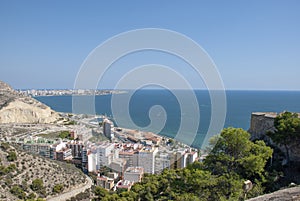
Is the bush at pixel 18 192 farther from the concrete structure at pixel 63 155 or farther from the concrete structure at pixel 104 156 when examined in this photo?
the concrete structure at pixel 63 155

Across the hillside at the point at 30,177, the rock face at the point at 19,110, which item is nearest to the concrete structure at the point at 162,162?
the hillside at the point at 30,177

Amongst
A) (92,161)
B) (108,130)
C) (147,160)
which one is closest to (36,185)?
(92,161)

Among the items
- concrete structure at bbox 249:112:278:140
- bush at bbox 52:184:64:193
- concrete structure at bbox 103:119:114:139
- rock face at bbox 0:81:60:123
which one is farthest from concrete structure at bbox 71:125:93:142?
concrete structure at bbox 249:112:278:140

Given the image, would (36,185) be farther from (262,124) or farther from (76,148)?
(262,124)

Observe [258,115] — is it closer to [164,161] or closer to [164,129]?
[164,161]

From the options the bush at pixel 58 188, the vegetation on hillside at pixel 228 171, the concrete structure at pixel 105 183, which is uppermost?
the vegetation on hillside at pixel 228 171

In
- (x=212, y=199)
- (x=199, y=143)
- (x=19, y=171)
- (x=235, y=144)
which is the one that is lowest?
(x=199, y=143)

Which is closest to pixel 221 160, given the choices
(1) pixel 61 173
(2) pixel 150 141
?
(1) pixel 61 173

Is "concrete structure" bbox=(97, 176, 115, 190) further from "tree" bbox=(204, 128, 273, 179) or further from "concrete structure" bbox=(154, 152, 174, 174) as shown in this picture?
"tree" bbox=(204, 128, 273, 179)
